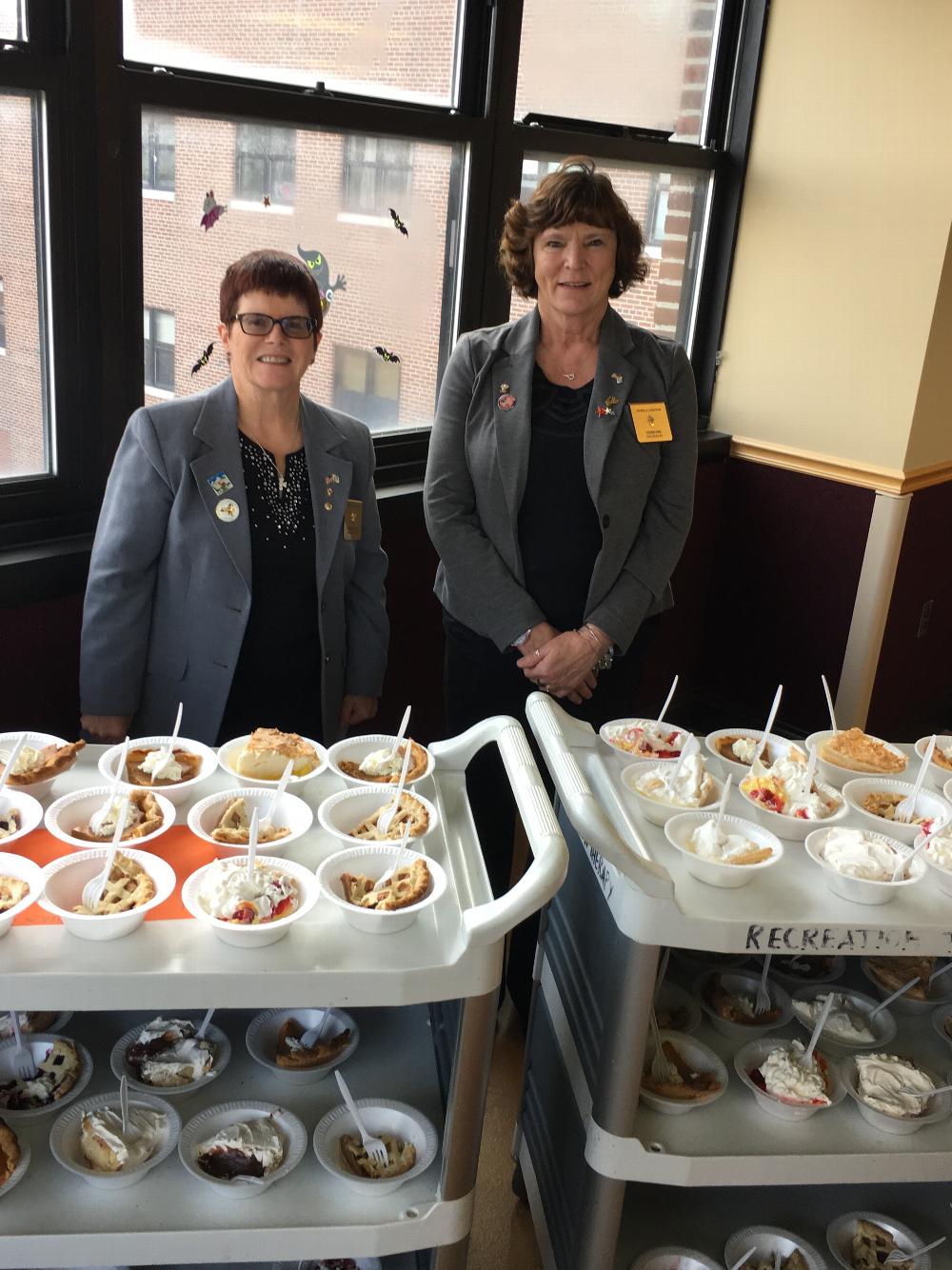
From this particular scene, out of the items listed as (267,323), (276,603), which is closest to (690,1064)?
(276,603)

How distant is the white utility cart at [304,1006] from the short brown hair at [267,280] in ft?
2.94

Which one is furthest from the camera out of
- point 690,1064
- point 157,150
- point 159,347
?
point 159,347

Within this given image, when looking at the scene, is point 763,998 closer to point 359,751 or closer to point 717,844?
point 717,844

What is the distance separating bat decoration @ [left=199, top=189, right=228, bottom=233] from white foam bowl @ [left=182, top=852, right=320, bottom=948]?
1.75 metres

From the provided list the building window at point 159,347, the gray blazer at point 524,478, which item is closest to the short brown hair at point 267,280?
the gray blazer at point 524,478

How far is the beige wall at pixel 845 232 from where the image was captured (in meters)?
3.54

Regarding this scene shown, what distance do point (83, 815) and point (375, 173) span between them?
2101 millimetres

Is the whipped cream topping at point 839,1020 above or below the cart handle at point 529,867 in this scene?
below

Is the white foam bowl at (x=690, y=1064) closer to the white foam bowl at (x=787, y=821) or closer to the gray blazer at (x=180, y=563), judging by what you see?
the white foam bowl at (x=787, y=821)

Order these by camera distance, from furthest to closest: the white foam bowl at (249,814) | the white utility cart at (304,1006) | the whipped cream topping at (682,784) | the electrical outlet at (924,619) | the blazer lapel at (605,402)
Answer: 1. the electrical outlet at (924,619)
2. the blazer lapel at (605,402)
3. the whipped cream topping at (682,784)
4. the white foam bowl at (249,814)
5. the white utility cart at (304,1006)

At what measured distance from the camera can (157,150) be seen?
251cm

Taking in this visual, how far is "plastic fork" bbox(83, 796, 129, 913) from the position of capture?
1400mm

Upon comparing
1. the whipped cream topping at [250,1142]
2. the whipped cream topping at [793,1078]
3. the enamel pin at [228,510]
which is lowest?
the whipped cream topping at [250,1142]

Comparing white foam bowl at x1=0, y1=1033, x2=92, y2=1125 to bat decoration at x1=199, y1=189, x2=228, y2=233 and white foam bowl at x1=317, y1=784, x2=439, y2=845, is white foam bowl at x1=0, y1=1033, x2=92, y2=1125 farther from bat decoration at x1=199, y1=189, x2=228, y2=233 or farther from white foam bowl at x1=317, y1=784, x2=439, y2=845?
bat decoration at x1=199, y1=189, x2=228, y2=233
